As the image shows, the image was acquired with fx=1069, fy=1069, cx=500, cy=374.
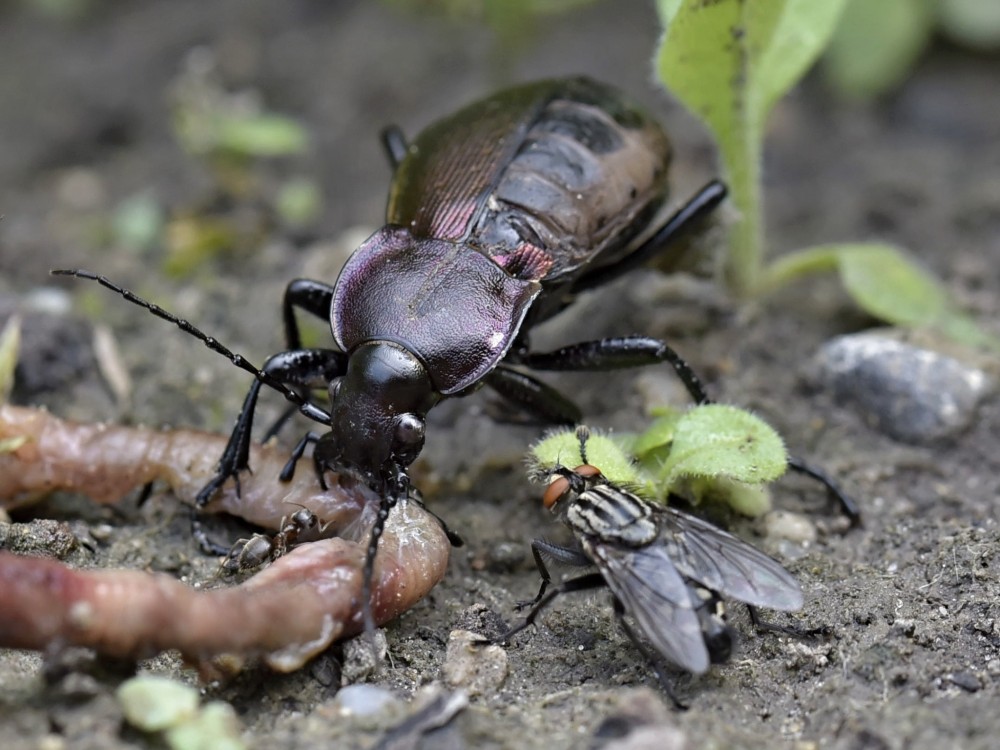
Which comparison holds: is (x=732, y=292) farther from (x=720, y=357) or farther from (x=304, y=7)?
(x=304, y=7)

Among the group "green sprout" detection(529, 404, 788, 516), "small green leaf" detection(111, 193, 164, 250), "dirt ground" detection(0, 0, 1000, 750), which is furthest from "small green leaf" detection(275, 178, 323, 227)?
"green sprout" detection(529, 404, 788, 516)

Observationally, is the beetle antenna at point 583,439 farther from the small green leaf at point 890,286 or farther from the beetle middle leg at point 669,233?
the small green leaf at point 890,286

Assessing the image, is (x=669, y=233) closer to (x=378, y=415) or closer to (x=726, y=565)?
(x=378, y=415)

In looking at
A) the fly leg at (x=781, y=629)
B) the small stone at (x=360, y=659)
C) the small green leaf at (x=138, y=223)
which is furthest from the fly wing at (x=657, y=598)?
the small green leaf at (x=138, y=223)

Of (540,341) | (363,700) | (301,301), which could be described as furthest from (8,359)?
(540,341)

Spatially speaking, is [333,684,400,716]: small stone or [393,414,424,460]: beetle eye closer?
[333,684,400,716]: small stone

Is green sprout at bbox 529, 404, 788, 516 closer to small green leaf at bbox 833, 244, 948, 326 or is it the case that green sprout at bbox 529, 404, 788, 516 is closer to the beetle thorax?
the beetle thorax
